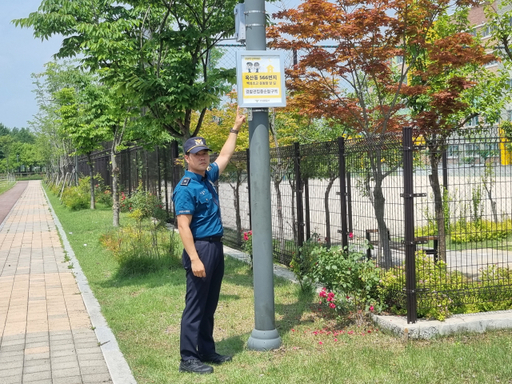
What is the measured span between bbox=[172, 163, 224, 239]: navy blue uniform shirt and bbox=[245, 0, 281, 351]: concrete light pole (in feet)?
1.83

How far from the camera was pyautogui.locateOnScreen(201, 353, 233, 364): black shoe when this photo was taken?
516cm

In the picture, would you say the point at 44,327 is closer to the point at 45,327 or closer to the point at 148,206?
the point at 45,327

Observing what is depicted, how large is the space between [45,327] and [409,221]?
14.5 ft

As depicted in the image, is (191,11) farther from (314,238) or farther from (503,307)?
(503,307)

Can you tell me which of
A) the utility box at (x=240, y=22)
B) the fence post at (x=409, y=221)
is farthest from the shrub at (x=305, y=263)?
the utility box at (x=240, y=22)

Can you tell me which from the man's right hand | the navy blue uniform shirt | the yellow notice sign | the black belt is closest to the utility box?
the yellow notice sign

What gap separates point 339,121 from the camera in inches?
373

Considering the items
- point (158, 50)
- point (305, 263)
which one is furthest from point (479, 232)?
point (158, 50)

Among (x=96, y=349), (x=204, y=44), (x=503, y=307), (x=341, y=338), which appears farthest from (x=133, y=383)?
(x=204, y=44)

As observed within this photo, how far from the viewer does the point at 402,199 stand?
23.6 ft

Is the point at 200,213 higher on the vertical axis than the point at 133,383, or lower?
higher

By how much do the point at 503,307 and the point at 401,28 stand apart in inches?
167

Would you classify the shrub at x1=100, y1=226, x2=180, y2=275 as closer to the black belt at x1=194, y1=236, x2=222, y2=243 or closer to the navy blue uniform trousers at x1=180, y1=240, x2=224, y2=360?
the navy blue uniform trousers at x1=180, y1=240, x2=224, y2=360

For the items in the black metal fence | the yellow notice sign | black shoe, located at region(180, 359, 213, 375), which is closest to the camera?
black shoe, located at region(180, 359, 213, 375)
